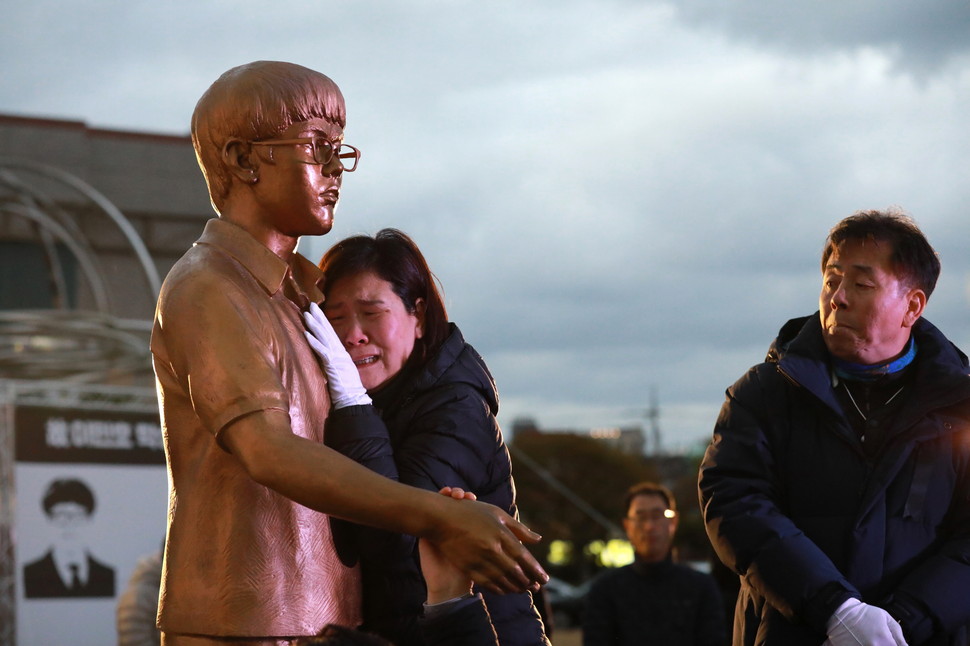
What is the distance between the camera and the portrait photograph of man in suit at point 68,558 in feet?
43.2

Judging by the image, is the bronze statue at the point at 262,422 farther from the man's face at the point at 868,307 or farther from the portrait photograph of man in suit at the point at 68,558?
the portrait photograph of man in suit at the point at 68,558

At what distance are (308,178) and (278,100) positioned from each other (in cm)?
15

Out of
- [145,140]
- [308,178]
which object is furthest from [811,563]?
[145,140]

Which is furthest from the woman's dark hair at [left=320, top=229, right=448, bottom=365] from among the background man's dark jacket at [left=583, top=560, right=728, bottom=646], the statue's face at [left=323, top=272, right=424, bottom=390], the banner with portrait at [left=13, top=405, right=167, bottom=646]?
the banner with portrait at [left=13, top=405, right=167, bottom=646]

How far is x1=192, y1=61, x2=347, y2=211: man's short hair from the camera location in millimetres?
2348

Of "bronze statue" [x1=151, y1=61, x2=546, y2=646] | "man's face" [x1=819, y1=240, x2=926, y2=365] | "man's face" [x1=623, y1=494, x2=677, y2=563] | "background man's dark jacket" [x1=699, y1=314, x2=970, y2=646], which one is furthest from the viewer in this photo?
"man's face" [x1=623, y1=494, x2=677, y2=563]

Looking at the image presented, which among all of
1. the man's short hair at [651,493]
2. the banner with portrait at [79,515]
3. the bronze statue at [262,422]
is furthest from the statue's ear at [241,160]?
the banner with portrait at [79,515]

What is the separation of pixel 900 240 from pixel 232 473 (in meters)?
1.86

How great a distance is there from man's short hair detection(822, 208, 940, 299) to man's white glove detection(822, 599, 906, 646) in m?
0.82

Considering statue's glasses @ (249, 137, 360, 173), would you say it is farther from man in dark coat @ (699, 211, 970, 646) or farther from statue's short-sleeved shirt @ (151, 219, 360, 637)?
man in dark coat @ (699, 211, 970, 646)

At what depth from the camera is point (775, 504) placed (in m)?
3.26

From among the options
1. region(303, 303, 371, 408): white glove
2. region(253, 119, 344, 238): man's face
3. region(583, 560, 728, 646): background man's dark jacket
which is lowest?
region(583, 560, 728, 646): background man's dark jacket

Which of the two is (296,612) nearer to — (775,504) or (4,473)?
(775,504)

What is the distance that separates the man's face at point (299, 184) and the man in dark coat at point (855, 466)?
1.34m
